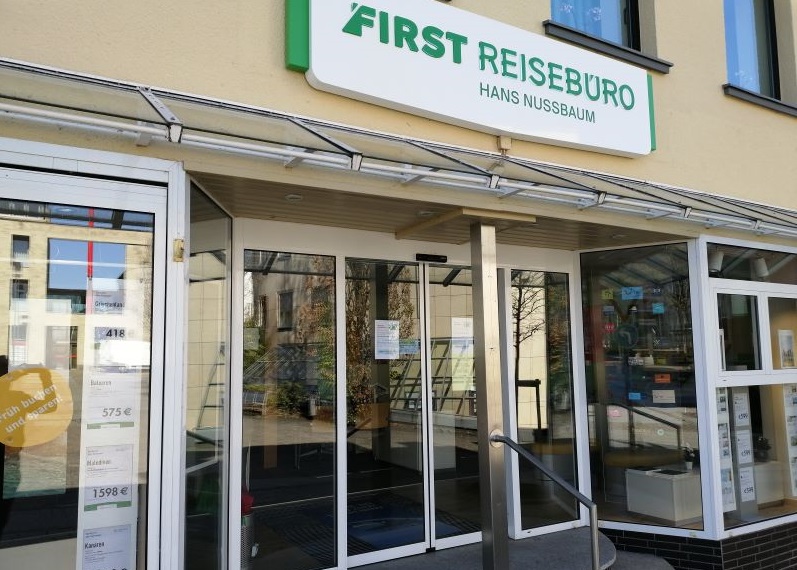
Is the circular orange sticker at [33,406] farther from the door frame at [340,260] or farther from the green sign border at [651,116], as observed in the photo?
the green sign border at [651,116]

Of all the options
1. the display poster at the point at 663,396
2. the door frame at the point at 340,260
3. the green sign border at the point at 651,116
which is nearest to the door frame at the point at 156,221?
the door frame at the point at 340,260

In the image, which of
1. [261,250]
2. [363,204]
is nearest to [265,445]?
[261,250]

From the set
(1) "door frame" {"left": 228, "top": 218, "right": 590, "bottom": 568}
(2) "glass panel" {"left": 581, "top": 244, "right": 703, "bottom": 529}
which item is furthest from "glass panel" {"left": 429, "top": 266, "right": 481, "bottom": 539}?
(2) "glass panel" {"left": 581, "top": 244, "right": 703, "bottom": 529}

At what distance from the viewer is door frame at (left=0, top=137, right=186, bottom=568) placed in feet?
9.44

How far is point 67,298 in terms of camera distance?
9.87 feet

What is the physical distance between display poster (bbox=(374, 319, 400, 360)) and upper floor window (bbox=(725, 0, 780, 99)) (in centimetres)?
406

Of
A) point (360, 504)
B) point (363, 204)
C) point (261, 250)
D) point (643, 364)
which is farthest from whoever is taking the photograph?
point (643, 364)

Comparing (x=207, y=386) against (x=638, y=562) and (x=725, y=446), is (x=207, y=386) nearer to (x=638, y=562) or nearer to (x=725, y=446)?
(x=638, y=562)

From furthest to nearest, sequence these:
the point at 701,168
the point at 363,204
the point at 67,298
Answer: the point at 701,168, the point at 363,204, the point at 67,298

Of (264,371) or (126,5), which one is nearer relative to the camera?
(126,5)

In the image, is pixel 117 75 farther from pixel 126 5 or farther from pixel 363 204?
pixel 363 204

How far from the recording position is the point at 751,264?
606cm

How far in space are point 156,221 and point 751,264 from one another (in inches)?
204

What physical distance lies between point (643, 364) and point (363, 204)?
3.30m
